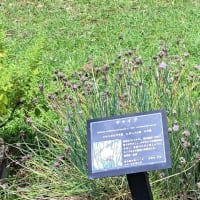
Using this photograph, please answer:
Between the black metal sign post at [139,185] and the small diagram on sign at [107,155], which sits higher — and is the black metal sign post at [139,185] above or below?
below

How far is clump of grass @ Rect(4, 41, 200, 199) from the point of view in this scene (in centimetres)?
360

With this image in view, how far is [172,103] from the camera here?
3805 millimetres

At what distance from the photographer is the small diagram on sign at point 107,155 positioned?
2914mm

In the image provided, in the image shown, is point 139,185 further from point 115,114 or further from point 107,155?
point 115,114

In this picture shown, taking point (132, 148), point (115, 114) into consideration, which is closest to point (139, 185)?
point (132, 148)

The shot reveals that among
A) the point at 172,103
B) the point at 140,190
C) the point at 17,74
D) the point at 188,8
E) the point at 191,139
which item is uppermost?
the point at 188,8

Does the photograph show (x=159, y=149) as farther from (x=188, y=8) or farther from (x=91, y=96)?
(x=188, y=8)

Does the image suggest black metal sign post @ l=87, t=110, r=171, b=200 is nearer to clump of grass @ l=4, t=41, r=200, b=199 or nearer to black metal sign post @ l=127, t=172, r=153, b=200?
black metal sign post @ l=127, t=172, r=153, b=200

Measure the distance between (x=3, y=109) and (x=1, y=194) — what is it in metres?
0.61

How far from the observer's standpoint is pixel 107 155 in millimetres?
2938

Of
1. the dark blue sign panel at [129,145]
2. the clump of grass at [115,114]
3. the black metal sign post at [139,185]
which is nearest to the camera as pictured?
the dark blue sign panel at [129,145]

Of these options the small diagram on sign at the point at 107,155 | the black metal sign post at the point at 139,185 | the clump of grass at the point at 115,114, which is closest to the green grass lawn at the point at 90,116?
the clump of grass at the point at 115,114

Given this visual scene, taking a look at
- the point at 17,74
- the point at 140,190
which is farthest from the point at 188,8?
the point at 140,190

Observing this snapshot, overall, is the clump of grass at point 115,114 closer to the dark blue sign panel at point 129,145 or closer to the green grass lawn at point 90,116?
the green grass lawn at point 90,116
